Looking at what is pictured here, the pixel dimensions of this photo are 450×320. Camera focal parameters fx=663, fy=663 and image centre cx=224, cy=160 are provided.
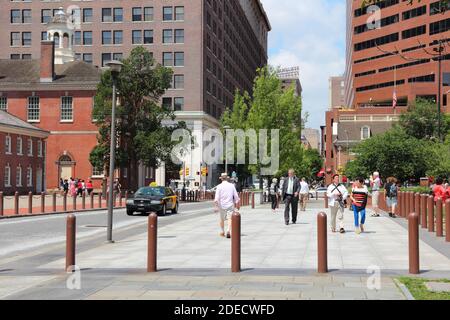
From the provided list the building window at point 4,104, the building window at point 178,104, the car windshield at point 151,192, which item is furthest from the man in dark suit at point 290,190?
the building window at point 178,104

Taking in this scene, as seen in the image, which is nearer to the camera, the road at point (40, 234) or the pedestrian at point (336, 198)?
the road at point (40, 234)

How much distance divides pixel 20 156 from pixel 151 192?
1030 inches

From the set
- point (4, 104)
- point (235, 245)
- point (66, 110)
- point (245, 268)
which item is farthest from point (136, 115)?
point (235, 245)

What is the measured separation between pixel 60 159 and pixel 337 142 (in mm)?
48304

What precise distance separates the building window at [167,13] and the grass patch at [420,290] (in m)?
69.0

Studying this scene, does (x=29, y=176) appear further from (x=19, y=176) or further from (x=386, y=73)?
(x=386, y=73)

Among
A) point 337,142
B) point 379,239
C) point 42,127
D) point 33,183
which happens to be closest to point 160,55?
point 42,127

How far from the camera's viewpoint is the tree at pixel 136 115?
4953 centimetres

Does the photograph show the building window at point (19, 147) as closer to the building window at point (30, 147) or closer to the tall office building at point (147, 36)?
the building window at point (30, 147)

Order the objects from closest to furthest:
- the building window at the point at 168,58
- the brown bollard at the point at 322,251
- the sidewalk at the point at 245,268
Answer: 1. the sidewalk at the point at 245,268
2. the brown bollard at the point at 322,251
3. the building window at the point at 168,58

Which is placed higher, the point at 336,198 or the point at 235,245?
the point at 336,198

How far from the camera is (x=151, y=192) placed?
31219 mm

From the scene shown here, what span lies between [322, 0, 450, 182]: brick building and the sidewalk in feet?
253

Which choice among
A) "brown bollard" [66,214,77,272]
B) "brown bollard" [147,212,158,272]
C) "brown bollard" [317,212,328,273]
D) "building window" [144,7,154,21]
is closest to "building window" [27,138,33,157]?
"building window" [144,7,154,21]
